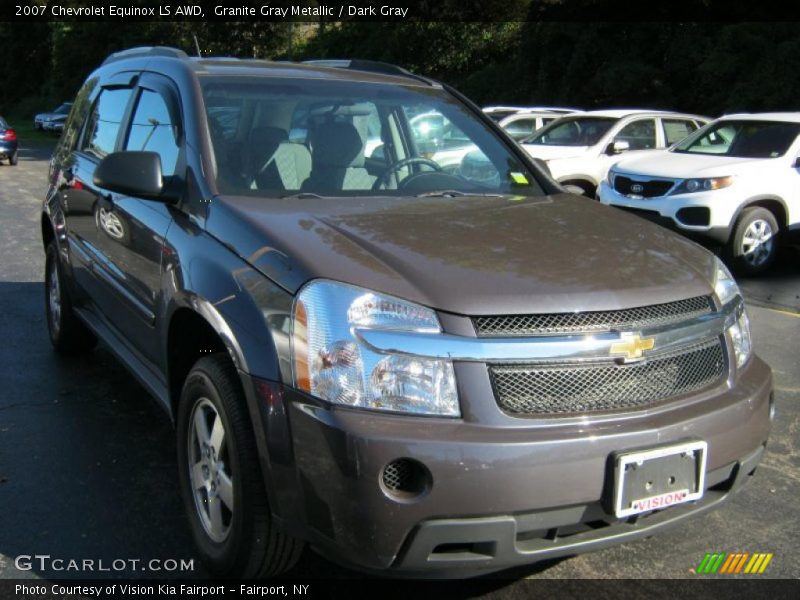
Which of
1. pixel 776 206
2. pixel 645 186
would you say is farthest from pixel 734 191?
pixel 645 186

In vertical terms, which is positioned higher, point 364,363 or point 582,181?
point 364,363

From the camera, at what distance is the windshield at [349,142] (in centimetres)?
358

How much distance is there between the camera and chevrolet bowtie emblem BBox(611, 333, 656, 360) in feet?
8.66

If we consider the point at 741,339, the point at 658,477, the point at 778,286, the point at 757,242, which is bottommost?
the point at 778,286

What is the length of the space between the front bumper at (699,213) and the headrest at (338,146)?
6132 mm

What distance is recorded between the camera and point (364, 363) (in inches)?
98.0

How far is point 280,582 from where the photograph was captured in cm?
311

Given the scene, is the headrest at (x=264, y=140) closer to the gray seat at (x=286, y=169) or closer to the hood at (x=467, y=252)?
the gray seat at (x=286, y=169)

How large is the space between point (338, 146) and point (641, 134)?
10702mm

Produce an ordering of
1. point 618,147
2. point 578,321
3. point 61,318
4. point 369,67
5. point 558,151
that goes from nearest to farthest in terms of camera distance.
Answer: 1. point 578,321
2. point 369,67
3. point 61,318
4. point 618,147
5. point 558,151

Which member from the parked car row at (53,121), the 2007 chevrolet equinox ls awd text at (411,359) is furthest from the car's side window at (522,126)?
the parked car row at (53,121)

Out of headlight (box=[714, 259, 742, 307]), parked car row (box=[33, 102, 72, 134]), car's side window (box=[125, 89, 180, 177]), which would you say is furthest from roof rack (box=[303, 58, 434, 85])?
parked car row (box=[33, 102, 72, 134])

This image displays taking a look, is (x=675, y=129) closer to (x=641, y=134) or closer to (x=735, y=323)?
(x=641, y=134)

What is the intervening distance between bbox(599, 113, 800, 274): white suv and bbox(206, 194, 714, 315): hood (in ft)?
19.7
